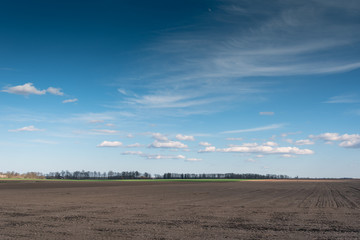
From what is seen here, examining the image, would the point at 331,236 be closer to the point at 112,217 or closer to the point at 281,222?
the point at 281,222

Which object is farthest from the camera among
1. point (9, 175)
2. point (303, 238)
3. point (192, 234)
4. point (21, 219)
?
point (9, 175)

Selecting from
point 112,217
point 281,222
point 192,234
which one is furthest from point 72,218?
Answer: point 281,222

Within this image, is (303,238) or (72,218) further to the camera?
(72,218)

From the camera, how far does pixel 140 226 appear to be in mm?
16219

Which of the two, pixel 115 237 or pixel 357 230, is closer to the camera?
pixel 115 237

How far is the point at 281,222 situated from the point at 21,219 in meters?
13.9

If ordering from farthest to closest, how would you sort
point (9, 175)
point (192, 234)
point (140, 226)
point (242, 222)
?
point (9, 175) < point (242, 222) < point (140, 226) < point (192, 234)

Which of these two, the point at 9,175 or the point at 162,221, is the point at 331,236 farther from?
the point at 9,175

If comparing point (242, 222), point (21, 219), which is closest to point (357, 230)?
point (242, 222)

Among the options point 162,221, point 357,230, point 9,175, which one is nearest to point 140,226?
point 162,221

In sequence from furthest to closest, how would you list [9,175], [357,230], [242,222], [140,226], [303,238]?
[9,175], [242,222], [140,226], [357,230], [303,238]

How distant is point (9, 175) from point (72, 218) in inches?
7661

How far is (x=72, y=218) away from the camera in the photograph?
1903 centimetres

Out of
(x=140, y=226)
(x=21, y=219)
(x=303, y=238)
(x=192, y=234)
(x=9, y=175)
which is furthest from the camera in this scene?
(x=9, y=175)
